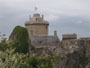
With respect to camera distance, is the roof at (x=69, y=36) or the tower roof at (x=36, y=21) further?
the tower roof at (x=36, y=21)

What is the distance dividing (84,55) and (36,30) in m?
24.6

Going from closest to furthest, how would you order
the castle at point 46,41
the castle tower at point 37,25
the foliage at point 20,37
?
the foliage at point 20,37 → the castle at point 46,41 → the castle tower at point 37,25

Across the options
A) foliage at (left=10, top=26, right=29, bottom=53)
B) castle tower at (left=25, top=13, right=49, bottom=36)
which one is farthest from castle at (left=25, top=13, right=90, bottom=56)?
foliage at (left=10, top=26, right=29, bottom=53)

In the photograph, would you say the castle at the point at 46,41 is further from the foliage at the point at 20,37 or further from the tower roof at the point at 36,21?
the foliage at the point at 20,37

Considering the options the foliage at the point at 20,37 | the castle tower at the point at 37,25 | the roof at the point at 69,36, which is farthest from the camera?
the castle tower at the point at 37,25

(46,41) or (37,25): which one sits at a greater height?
(37,25)

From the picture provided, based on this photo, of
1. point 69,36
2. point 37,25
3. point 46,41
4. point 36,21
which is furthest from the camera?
point 36,21

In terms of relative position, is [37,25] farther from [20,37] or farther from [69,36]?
[20,37]

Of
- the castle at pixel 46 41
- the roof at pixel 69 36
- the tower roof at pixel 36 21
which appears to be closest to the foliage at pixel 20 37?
the castle at pixel 46 41

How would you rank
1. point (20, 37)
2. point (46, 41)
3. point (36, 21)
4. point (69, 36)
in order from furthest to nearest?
1. point (36, 21)
2. point (69, 36)
3. point (46, 41)
4. point (20, 37)

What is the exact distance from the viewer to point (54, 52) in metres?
47.8

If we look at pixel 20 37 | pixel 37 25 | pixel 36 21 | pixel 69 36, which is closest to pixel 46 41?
pixel 69 36

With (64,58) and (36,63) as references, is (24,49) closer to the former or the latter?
(64,58)

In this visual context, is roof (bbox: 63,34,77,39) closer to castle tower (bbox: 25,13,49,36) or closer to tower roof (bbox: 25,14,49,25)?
castle tower (bbox: 25,13,49,36)
